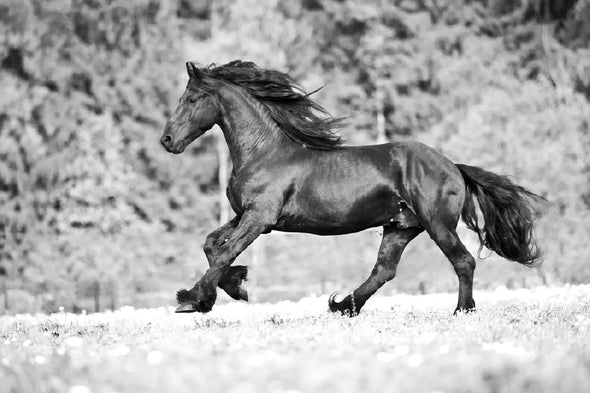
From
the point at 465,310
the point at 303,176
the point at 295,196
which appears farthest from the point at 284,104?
the point at 465,310

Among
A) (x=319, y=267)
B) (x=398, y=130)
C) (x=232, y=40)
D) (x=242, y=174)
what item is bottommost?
(x=319, y=267)

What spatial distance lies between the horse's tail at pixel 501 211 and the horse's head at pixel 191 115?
2.94 metres

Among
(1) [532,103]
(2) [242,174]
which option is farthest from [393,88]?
(2) [242,174]

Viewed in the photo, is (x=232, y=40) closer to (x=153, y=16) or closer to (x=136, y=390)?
(x=153, y=16)

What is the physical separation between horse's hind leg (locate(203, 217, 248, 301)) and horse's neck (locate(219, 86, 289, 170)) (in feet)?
2.25

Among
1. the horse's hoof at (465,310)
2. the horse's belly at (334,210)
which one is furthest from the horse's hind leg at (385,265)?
the horse's hoof at (465,310)

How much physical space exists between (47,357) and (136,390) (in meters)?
1.22

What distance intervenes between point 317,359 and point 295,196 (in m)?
4.23

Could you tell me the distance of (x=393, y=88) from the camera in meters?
33.8

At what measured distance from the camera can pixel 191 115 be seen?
9.45m

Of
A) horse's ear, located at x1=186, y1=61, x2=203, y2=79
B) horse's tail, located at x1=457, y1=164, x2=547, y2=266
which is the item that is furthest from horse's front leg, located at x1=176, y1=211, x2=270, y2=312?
horse's tail, located at x1=457, y1=164, x2=547, y2=266

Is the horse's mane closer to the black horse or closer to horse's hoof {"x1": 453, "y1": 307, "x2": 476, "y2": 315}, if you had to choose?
the black horse

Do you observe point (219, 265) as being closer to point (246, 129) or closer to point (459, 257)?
point (246, 129)

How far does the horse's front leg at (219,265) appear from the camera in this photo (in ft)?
28.0
